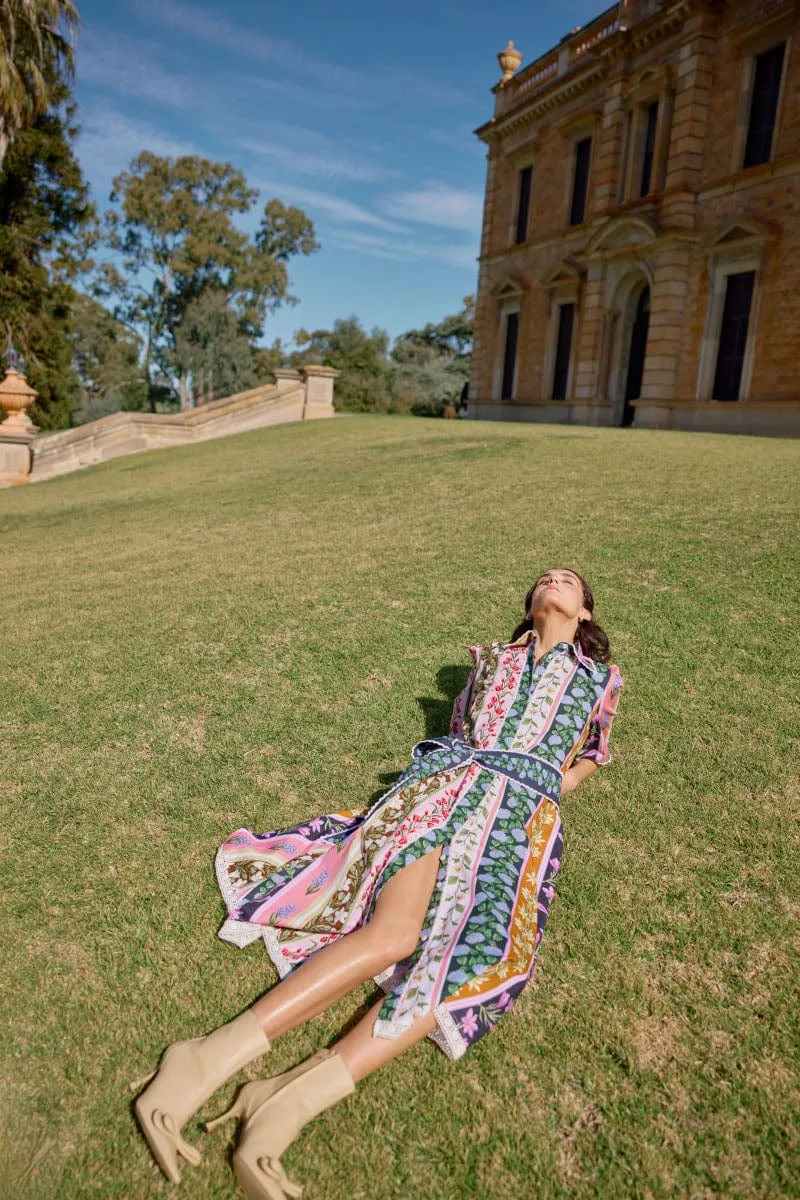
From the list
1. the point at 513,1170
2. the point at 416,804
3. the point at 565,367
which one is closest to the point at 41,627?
the point at 416,804

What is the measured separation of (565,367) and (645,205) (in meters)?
5.06

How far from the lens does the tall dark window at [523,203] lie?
25.2 m

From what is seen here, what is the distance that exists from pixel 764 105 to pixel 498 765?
19.5m

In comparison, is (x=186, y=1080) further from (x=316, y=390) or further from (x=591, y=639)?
(x=316, y=390)

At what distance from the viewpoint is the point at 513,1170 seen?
1.94m

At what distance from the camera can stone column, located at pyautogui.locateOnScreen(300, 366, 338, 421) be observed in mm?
21938

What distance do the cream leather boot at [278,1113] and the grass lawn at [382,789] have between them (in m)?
0.10

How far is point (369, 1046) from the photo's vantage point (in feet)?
6.89

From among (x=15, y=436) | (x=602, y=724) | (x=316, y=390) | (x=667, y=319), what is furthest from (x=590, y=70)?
(x=602, y=724)

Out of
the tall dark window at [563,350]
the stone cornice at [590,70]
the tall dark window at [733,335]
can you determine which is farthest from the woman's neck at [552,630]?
the tall dark window at [563,350]

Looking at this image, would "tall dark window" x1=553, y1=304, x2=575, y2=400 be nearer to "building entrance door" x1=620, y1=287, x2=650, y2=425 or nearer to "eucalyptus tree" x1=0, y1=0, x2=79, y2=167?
"building entrance door" x1=620, y1=287, x2=650, y2=425

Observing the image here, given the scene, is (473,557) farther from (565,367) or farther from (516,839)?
(565,367)

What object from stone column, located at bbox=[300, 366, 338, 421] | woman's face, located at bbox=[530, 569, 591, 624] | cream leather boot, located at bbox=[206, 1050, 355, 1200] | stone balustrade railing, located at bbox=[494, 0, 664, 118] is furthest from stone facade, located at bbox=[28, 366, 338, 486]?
cream leather boot, located at bbox=[206, 1050, 355, 1200]

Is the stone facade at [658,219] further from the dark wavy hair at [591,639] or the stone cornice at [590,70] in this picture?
the dark wavy hair at [591,639]
